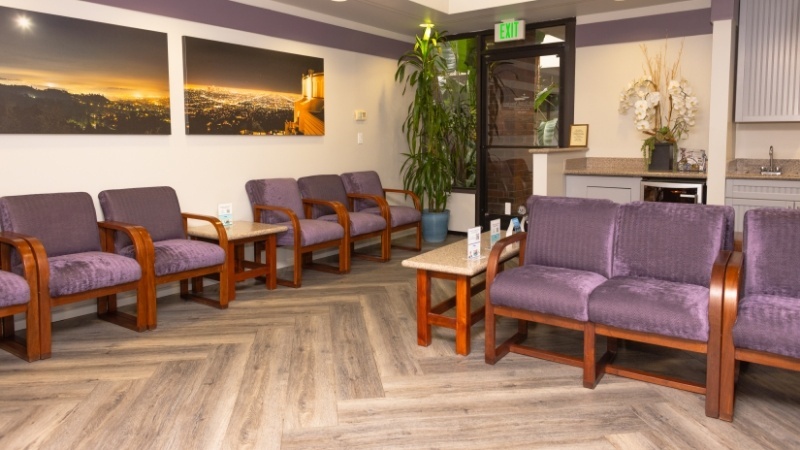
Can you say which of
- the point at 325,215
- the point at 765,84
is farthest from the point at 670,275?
the point at 325,215

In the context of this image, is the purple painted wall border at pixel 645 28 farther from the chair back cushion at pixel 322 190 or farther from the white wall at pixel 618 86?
the chair back cushion at pixel 322 190

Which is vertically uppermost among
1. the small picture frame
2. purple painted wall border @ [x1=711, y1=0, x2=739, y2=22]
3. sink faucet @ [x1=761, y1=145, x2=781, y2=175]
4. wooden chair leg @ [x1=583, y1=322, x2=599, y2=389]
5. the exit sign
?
the exit sign

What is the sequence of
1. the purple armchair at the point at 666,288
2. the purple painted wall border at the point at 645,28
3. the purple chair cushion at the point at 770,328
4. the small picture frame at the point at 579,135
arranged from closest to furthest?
the purple chair cushion at the point at 770,328 → the purple armchair at the point at 666,288 → the purple painted wall border at the point at 645,28 → the small picture frame at the point at 579,135

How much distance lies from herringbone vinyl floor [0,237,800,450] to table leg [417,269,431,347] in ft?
0.30

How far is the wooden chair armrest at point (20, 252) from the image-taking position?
3.32 metres

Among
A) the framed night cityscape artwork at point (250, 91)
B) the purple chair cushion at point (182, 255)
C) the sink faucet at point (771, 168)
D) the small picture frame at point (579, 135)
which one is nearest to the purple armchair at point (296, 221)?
the framed night cityscape artwork at point (250, 91)

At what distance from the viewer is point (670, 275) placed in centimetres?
310

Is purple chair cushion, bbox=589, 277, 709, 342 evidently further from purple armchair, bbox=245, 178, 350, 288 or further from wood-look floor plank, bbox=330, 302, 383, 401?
purple armchair, bbox=245, 178, 350, 288

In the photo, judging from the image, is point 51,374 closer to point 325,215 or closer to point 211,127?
point 211,127

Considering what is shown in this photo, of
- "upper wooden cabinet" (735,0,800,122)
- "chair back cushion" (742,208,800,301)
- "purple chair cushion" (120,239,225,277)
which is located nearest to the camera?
"chair back cushion" (742,208,800,301)

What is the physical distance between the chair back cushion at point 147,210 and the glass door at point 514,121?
3.80 metres


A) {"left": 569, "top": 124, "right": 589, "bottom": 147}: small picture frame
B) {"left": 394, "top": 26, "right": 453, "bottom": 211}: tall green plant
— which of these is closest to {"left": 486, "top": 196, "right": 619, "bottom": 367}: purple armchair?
{"left": 569, "top": 124, "right": 589, "bottom": 147}: small picture frame

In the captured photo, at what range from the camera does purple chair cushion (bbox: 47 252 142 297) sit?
348 centimetres

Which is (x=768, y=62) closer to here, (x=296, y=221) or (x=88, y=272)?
(x=296, y=221)
